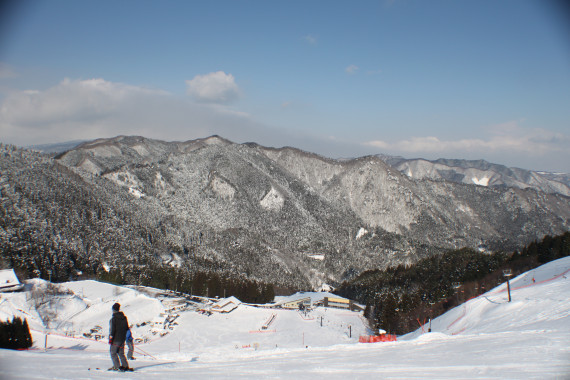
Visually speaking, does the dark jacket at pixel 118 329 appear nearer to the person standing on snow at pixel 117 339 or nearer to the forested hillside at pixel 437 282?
the person standing on snow at pixel 117 339

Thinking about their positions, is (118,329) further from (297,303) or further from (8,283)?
(297,303)

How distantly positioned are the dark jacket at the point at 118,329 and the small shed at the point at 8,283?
5200 cm

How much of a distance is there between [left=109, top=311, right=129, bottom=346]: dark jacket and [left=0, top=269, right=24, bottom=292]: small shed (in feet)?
171

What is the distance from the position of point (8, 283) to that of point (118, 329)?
5451 cm

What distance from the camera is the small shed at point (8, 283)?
54.1 meters

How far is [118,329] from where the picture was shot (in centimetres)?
1227

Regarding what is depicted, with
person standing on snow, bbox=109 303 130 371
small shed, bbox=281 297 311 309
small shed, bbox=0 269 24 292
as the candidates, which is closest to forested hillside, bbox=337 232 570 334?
small shed, bbox=281 297 311 309

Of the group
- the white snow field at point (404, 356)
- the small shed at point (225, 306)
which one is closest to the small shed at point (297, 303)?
the small shed at point (225, 306)

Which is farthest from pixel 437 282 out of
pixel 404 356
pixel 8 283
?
pixel 404 356

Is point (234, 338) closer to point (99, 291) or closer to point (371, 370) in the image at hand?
point (99, 291)

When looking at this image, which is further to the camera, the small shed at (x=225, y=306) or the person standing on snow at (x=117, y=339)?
the small shed at (x=225, y=306)

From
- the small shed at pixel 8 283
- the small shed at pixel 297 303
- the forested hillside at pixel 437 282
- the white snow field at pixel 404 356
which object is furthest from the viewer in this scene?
the small shed at pixel 297 303

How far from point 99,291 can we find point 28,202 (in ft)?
168

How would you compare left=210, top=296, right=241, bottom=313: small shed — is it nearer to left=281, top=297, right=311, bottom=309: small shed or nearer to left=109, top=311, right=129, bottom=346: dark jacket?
left=281, top=297, right=311, bottom=309: small shed
